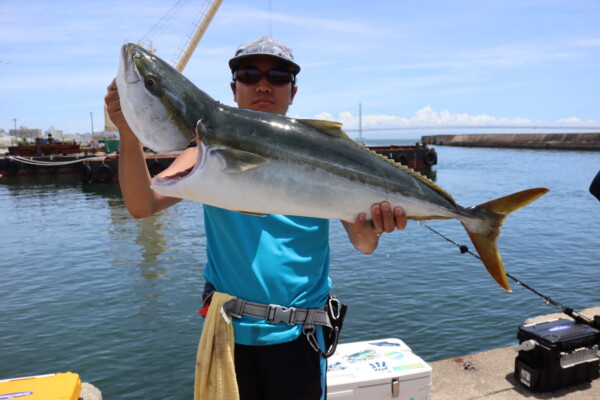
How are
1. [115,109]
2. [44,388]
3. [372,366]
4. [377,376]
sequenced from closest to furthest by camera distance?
[115,109] < [44,388] < [377,376] < [372,366]

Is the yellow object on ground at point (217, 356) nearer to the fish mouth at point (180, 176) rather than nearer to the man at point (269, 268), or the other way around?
the man at point (269, 268)

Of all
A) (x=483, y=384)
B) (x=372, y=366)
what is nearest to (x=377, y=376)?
(x=372, y=366)

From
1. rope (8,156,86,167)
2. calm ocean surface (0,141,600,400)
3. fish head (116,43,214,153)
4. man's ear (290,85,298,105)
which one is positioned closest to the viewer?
fish head (116,43,214,153)

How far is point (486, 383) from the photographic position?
5988mm

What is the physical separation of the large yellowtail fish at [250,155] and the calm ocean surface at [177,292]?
6.65 m

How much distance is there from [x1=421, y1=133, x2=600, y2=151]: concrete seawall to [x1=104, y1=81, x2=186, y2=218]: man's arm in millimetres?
76807

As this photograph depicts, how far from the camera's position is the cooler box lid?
489 centimetres

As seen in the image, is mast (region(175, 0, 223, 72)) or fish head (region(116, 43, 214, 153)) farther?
mast (region(175, 0, 223, 72))

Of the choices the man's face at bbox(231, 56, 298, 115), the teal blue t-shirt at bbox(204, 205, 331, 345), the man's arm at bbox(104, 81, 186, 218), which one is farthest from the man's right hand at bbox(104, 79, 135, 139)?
the man's face at bbox(231, 56, 298, 115)

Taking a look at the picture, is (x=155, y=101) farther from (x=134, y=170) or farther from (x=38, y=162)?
(x=38, y=162)

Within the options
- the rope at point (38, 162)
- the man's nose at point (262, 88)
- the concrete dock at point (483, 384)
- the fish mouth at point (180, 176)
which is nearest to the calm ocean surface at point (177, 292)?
the concrete dock at point (483, 384)

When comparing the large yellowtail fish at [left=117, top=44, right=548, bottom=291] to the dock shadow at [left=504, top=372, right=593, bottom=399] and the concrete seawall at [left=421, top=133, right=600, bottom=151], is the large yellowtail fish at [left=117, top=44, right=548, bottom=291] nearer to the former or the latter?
the dock shadow at [left=504, top=372, right=593, bottom=399]

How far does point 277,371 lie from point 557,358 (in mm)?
4348

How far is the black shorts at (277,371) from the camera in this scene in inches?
114
